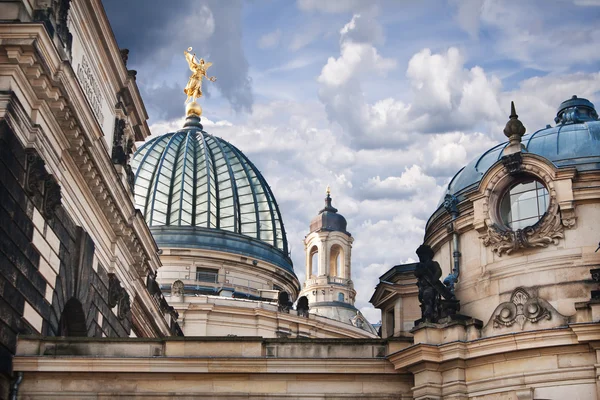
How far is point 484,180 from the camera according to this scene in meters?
29.0

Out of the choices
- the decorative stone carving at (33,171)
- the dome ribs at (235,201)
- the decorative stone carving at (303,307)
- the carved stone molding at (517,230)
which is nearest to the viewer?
the decorative stone carving at (33,171)

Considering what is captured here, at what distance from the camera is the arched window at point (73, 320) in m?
30.9

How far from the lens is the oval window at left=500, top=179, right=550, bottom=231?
28500mm

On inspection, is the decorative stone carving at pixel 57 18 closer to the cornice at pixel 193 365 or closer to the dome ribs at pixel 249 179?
the cornice at pixel 193 365

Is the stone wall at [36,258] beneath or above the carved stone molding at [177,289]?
beneath

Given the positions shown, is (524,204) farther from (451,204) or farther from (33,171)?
(33,171)

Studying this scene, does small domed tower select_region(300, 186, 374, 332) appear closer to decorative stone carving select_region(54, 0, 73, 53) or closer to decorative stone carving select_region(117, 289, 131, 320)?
decorative stone carving select_region(117, 289, 131, 320)

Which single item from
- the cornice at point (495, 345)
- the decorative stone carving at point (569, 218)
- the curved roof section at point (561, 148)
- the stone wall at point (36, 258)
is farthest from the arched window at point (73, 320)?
the decorative stone carving at point (569, 218)

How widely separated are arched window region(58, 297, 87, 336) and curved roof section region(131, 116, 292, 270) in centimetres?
3507

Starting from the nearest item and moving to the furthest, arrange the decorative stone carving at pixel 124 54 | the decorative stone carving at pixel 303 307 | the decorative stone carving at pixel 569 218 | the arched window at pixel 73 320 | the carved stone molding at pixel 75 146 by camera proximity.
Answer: the carved stone molding at pixel 75 146
the decorative stone carving at pixel 569 218
the arched window at pixel 73 320
the decorative stone carving at pixel 124 54
the decorative stone carving at pixel 303 307

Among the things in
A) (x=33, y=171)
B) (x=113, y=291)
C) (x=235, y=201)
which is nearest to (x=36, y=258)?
(x=33, y=171)

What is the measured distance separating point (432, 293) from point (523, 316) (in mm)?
2636

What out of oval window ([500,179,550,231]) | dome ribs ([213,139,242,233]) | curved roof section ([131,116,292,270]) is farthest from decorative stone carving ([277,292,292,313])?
oval window ([500,179,550,231])

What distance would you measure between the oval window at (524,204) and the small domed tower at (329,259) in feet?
199
